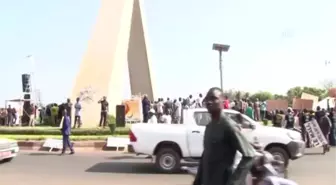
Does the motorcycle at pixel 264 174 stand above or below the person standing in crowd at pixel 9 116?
below

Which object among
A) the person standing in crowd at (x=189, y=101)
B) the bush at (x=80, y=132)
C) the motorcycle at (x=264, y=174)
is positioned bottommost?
the bush at (x=80, y=132)

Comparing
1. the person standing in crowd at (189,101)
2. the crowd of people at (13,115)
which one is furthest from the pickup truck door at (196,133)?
the crowd of people at (13,115)

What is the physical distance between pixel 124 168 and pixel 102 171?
921mm

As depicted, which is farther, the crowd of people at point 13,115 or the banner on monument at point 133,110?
the crowd of people at point 13,115

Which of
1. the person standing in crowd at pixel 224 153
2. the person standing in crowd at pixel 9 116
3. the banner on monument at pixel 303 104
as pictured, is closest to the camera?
the person standing in crowd at pixel 224 153

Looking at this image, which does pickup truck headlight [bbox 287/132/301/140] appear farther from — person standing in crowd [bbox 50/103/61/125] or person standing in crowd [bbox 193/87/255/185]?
person standing in crowd [bbox 50/103/61/125]

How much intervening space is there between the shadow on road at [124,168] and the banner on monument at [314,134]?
7.59 m

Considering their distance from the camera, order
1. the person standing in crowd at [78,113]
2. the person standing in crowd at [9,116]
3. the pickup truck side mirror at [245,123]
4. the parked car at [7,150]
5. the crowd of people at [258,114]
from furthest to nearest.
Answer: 1. the person standing in crowd at [9,116]
2. the person standing in crowd at [78,113]
3. the crowd of people at [258,114]
4. the parked car at [7,150]
5. the pickup truck side mirror at [245,123]

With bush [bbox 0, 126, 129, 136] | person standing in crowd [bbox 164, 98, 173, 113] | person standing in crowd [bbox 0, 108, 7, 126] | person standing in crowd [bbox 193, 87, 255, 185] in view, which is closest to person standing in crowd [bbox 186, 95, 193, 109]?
person standing in crowd [bbox 164, 98, 173, 113]

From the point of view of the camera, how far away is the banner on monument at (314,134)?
63.3 feet

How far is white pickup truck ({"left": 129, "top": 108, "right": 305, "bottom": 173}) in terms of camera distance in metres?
13.0

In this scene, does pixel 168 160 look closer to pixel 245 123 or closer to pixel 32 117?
pixel 245 123

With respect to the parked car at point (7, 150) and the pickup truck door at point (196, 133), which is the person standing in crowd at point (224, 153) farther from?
the parked car at point (7, 150)

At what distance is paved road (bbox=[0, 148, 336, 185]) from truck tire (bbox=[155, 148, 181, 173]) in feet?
0.93
